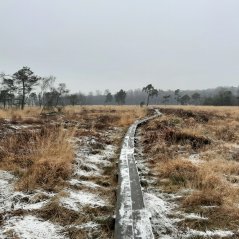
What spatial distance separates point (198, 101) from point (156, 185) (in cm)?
12772

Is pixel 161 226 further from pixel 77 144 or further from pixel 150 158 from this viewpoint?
pixel 77 144

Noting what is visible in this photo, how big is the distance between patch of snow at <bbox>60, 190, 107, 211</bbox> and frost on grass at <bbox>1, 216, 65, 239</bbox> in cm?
55

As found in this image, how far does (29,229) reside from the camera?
3.58m

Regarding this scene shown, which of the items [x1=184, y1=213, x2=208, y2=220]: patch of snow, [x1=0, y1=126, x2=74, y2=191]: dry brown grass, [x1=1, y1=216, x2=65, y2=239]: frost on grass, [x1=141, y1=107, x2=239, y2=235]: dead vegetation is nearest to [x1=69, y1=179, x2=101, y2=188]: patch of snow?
[x1=0, y1=126, x2=74, y2=191]: dry brown grass

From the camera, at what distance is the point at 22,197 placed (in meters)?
4.46

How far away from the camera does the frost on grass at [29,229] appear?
11.3ft

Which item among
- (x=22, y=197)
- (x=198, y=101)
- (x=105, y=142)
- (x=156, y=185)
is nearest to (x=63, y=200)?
(x=22, y=197)

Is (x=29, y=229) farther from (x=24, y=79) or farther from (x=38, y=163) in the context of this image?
(x=24, y=79)

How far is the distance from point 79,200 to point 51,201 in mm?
401

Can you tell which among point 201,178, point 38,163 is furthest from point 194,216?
point 38,163

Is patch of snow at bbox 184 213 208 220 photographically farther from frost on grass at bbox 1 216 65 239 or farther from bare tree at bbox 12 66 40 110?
bare tree at bbox 12 66 40 110

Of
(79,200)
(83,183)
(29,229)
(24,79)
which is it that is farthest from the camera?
(24,79)

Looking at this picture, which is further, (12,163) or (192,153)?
(192,153)

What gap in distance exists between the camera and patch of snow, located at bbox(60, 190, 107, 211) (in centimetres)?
434
